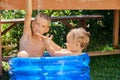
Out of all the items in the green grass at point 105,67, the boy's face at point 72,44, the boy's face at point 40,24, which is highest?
the boy's face at point 40,24

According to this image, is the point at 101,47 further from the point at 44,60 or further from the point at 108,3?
the point at 44,60

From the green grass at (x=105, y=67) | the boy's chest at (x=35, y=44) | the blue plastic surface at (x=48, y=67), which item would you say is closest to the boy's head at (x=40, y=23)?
the boy's chest at (x=35, y=44)

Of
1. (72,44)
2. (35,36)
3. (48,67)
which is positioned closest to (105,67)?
(35,36)

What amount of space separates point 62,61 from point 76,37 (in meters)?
0.26

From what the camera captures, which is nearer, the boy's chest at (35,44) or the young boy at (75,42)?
the young boy at (75,42)

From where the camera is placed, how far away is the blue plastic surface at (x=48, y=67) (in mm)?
2256

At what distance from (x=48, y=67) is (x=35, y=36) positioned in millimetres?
536

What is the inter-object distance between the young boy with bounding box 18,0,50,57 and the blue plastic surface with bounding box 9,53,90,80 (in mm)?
369

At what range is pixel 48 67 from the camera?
2.27 metres

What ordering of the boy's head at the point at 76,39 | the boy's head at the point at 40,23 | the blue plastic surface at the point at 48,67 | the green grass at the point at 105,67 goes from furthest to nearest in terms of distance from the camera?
1. the green grass at the point at 105,67
2. the boy's head at the point at 40,23
3. the boy's head at the point at 76,39
4. the blue plastic surface at the point at 48,67

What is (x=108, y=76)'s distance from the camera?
3.62 metres

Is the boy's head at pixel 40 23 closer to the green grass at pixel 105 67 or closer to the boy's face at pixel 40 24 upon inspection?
the boy's face at pixel 40 24

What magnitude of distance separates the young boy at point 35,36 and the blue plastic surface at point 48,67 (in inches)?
14.5

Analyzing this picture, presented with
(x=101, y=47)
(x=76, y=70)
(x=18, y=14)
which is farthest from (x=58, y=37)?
(x=76, y=70)
